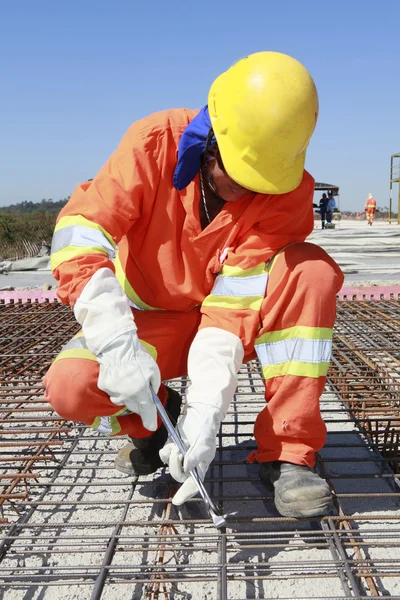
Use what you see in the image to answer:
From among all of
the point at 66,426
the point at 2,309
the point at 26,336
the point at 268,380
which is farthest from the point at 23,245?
the point at 268,380

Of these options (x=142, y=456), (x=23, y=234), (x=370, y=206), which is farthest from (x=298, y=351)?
(x=370, y=206)

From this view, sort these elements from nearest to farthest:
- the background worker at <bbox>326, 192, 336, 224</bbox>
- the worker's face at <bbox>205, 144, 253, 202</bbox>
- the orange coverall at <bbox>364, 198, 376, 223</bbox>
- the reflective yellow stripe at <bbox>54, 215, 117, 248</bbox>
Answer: the reflective yellow stripe at <bbox>54, 215, 117, 248</bbox> → the worker's face at <bbox>205, 144, 253, 202</bbox> → the background worker at <bbox>326, 192, 336, 224</bbox> → the orange coverall at <bbox>364, 198, 376, 223</bbox>

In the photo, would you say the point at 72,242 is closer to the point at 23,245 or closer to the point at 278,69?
the point at 278,69

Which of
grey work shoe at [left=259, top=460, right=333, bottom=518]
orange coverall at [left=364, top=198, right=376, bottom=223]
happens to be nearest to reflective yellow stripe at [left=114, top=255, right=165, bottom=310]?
grey work shoe at [left=259, top=460, right=333, bottom=518]

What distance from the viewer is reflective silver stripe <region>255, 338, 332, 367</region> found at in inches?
65.2

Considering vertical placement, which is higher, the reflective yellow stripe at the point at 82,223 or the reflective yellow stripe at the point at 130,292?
the reflective yellow stripe at the point at 82,223

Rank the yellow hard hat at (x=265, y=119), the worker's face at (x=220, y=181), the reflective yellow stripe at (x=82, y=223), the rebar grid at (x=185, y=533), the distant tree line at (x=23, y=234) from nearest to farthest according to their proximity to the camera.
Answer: the rebar grid at (x=185, y=533), the yellow hard hat at (x=265, y=119), the reflective yellow stripe at (x=82, y=223), the worker's face at (x=220, y=181), the distant tree line at (x=23, y=234)

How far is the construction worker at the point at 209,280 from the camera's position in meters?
1.54

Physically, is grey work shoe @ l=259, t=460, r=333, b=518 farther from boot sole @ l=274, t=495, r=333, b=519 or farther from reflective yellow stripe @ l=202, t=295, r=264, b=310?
reflective yellow stripe @ l=202, t=295, r=264, b=310

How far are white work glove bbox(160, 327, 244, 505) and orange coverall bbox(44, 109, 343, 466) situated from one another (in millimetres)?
75

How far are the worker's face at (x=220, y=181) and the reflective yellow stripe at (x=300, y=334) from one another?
47 cm

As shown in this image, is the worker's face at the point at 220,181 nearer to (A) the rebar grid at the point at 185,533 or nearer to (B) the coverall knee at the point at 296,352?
(B) the coverall knee at the point at 296,352

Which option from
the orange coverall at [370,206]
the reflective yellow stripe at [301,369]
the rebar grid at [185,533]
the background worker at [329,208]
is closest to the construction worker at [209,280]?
the reflective yellow stripe at [301,369]

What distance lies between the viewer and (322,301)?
1.68m
